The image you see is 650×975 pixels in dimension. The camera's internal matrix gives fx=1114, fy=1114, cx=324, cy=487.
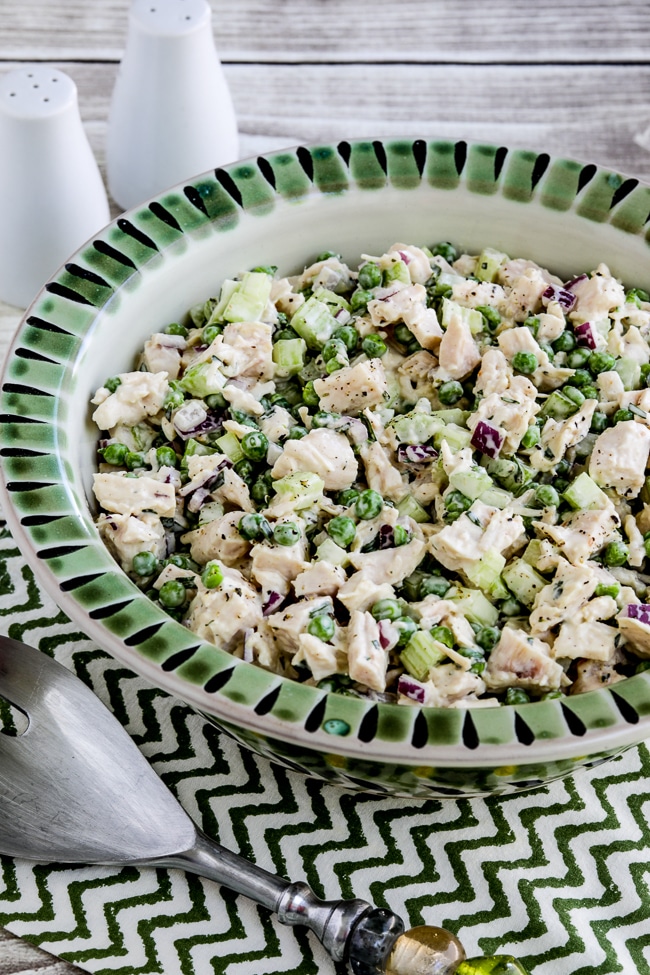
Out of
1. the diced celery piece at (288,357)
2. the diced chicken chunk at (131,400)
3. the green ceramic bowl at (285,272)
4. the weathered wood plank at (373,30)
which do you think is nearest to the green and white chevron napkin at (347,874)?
the green ceramic bowl at (285,272)

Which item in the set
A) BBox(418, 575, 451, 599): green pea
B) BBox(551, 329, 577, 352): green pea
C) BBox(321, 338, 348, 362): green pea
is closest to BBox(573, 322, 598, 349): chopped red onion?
BBox(551, 329, 577, 352): green pea

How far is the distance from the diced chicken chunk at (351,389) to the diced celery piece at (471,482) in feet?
1.10

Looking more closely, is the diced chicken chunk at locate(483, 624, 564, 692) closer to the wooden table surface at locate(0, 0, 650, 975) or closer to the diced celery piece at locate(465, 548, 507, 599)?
the diced celery piece at locate(465, 548, 507, 599)

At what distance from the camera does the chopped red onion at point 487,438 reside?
279cm

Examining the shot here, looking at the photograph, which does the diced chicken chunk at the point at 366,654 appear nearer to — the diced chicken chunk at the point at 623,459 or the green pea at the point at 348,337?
the diced chicken chunk at the point at 623,459

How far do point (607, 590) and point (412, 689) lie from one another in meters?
0.53

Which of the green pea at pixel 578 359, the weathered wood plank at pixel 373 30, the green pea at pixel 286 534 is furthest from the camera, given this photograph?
the weathered wood plank at pixel 373 30

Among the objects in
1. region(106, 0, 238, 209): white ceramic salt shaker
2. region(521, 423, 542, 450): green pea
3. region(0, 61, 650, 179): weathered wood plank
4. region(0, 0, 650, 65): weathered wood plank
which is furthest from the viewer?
region(0, 0, 650, 65): weathered wood plank

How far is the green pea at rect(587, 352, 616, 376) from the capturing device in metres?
2.97

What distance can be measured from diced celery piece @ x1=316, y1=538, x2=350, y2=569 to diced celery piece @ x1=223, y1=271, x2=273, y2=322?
0.77m

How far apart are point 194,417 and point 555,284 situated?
1.18 m

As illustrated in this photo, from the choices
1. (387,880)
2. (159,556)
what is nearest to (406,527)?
(159,556)

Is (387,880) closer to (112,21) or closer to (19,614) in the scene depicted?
(19,614)

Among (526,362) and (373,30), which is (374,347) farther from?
(373,30)
